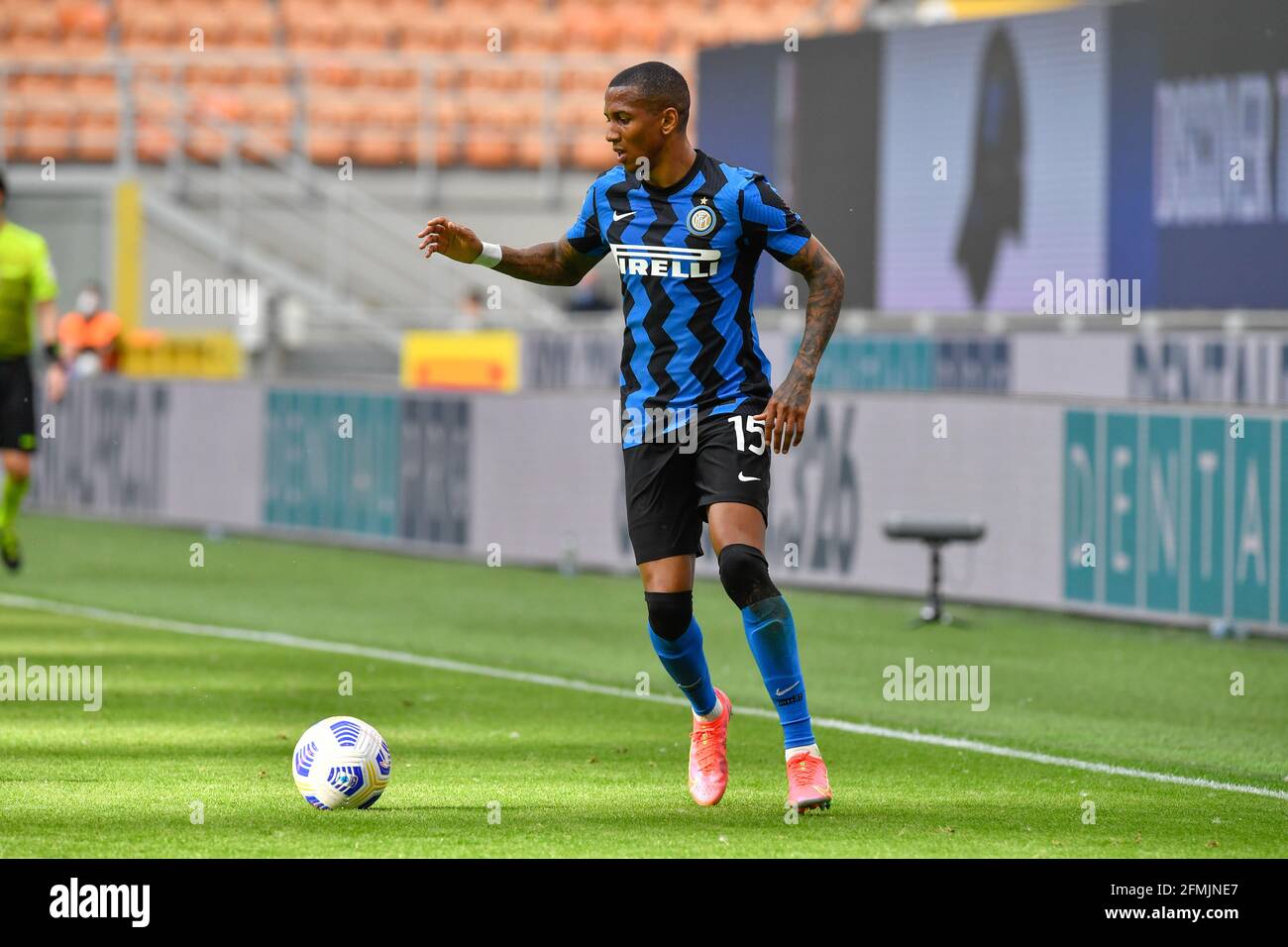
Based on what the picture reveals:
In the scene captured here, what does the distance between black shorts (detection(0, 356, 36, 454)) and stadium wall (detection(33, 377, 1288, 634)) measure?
3409 millimetres

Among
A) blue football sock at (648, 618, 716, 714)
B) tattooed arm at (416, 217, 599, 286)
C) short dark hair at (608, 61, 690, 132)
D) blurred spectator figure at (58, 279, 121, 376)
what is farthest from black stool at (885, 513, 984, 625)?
blurred spectator figure at (58, 279, 121, 376)

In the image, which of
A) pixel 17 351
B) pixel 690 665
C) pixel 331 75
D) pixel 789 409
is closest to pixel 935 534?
pixel 17 351

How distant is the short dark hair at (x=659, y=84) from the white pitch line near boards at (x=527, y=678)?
3012 millimetres

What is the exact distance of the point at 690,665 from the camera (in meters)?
8.14

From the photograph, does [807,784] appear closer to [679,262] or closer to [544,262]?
[679,262]

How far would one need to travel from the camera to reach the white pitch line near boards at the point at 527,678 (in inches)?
352

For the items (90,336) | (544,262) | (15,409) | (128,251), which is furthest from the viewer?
(128,251)

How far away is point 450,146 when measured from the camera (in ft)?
98.0

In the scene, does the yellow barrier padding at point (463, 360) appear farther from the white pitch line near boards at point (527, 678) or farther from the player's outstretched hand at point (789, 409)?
the player's outstretched hand at point (789, 409)

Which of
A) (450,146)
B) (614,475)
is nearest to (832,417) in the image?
(614,475)

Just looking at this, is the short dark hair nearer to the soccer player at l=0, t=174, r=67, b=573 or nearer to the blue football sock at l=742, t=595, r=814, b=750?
the blue football sock at l=742, t=595, r=814, b=750

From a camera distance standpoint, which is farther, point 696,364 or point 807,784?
point 696,364

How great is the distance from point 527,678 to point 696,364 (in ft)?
13.9

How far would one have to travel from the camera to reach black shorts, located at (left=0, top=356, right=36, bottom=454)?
53.5 ft
